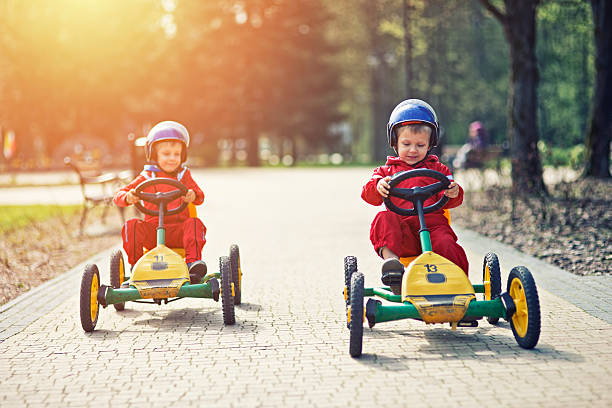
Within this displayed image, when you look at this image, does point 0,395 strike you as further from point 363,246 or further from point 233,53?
point 233,53

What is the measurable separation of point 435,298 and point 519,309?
0.60m

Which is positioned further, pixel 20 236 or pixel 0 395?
pixel 20 236

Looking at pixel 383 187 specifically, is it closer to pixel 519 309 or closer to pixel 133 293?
pixel 519 309

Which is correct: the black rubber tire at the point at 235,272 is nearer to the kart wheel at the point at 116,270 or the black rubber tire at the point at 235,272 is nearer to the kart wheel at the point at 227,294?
the kart wheel at the point at 227,294

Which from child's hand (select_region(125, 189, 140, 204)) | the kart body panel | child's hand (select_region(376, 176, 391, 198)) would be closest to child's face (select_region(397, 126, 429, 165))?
child's hand (select_region(376, 176, 391, 198))

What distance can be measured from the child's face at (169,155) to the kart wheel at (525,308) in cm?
300

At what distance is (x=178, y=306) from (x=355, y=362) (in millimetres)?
2398

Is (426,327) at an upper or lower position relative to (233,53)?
lower

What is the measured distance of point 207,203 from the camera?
17.9 metres

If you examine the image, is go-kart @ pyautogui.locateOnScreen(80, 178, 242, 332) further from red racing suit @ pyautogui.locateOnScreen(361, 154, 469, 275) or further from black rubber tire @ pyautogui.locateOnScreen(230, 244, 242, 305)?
red racing suit @ pyautogui.locateOnScreen(361, 154, 469, 275)

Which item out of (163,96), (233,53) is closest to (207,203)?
(233,53)

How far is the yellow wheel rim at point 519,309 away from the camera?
4934 millimetres

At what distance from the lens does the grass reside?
13.7 m

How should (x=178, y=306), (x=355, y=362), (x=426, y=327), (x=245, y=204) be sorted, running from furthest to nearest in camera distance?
(x=245, y=204)
(x=178, y=306)
(x=426, y=327)
(x=355, y=362)
